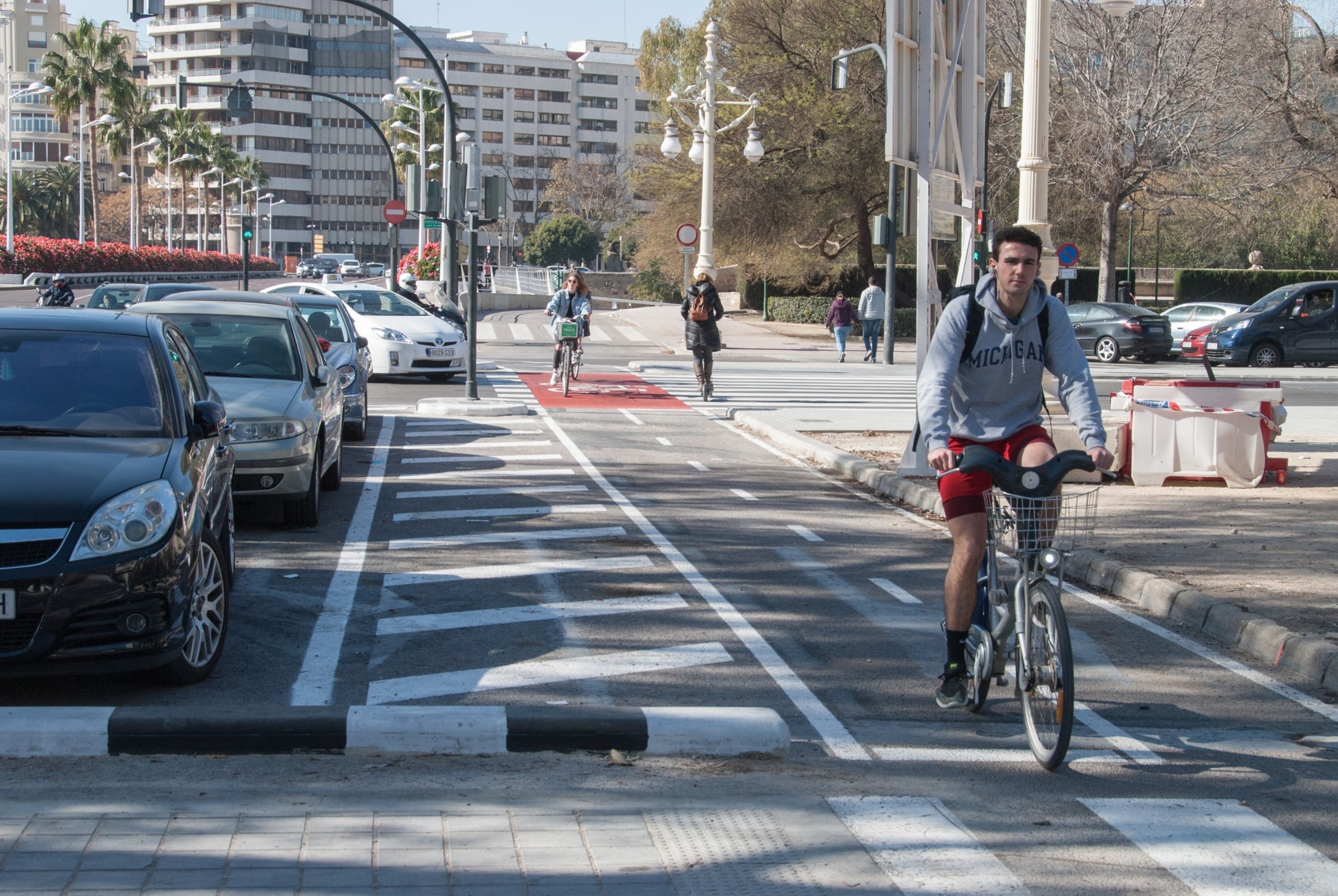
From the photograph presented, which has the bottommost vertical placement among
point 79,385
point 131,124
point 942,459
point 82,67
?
point 942,459

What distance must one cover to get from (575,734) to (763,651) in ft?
6.04

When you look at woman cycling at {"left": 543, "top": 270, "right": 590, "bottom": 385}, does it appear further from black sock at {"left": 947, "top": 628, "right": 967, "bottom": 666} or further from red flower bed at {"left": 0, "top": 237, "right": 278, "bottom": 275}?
red flower bed at {"left": 0, "top": 237, "right": 278, "bottom": 275}

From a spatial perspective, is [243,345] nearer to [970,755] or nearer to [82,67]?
[970,755]

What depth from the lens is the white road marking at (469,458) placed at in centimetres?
1410

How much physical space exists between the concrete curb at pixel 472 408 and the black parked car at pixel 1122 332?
18754mm

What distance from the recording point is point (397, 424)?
17.6m

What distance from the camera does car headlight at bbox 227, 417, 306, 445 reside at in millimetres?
9750

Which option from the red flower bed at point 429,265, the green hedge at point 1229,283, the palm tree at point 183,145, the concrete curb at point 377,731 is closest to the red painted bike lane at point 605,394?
the concrete curb at point 377,731

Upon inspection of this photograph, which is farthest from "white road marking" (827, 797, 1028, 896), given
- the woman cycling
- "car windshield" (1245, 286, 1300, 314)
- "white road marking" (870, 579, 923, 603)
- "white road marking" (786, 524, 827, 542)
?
"car windshield" (1245, 286, 1300, 314)

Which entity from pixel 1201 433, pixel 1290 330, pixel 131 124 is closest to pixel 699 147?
pixel 1290 330

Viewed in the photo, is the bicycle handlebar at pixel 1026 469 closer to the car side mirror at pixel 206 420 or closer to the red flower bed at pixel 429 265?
the car side mirror at pixel 206 420

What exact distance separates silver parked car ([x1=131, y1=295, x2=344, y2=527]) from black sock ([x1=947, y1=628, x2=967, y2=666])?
5615 millimetres

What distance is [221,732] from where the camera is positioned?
16.7 ft

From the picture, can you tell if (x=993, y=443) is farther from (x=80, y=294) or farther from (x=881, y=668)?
(x=80, y=294)
